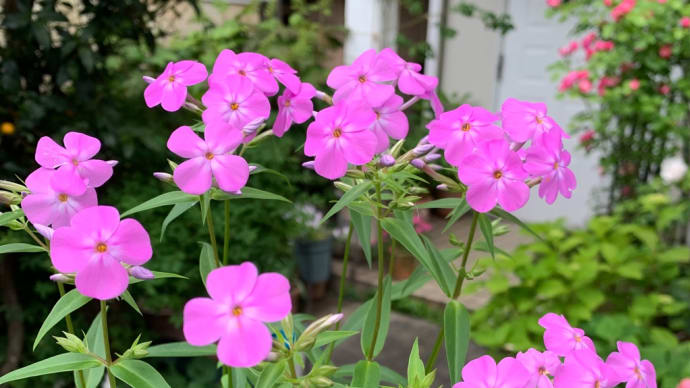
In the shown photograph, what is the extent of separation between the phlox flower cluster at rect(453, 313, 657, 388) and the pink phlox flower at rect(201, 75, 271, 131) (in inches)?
13.1

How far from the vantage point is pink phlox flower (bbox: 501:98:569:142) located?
70cm

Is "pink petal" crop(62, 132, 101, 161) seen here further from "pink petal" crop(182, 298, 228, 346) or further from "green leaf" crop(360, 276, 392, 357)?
"green leaf" crop(360, 276, 392, 357)

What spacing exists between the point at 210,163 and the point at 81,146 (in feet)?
0.43

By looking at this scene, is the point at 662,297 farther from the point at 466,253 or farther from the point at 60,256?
the point at 60,256

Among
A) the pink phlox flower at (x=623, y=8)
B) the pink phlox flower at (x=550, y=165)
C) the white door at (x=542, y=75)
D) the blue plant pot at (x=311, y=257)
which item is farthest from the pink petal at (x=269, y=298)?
the white door at (x=542, y=75)

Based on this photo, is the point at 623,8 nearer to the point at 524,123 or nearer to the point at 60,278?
the point at 524,123

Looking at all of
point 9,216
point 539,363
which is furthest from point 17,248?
point 539,363

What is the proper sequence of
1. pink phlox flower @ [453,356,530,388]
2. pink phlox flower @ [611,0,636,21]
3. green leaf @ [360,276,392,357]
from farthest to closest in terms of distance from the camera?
pink phlox flower @ [611,0,636,21] → green leaf @ [360,276,392,357] → pink phlox flower @ [453,356,530,388]

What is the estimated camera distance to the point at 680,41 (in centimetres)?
336

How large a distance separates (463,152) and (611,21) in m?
3.48

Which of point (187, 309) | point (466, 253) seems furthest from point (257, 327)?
point (466, 253)

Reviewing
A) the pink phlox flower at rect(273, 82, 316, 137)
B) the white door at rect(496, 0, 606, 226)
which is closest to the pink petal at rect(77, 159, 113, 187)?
the pink phlox flower at rect(273, 82, 316, 137)

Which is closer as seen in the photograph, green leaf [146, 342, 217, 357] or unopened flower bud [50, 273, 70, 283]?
unopened flower bud [50, 273, 70, 283]

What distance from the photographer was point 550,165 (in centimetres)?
68
